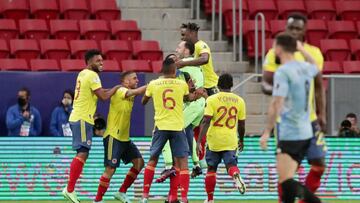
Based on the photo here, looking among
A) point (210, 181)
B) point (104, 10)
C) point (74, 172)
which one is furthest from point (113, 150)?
point (104, 10)

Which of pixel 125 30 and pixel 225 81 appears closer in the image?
pixel 225 81

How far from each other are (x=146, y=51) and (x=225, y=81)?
8.09 meters

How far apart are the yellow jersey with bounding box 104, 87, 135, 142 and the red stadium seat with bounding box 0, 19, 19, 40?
25.5 ft

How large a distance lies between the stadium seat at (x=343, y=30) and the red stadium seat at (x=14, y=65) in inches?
294

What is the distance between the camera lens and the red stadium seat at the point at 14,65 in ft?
80.0

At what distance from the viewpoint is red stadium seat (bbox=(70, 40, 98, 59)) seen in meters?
25.7

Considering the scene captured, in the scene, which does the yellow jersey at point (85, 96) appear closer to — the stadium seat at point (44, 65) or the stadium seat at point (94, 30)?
the stadium seat at point (44, 65)

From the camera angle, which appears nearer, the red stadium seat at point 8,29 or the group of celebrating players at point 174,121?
the group of celebrating players at point 174,121

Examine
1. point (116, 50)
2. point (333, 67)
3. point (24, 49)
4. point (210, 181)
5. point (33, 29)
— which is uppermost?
point (33, 29)

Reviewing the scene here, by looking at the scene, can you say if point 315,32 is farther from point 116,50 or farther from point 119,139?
point 119,139

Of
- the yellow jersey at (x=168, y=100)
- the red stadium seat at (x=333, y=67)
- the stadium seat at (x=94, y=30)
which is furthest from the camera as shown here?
the stadium seat at (x=94, y=30)

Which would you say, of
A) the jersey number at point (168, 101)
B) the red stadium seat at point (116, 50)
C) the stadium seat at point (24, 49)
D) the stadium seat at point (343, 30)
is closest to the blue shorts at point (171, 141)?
the jersey number at point (168, 101)

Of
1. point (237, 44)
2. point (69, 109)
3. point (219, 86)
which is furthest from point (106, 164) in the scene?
point (237, 44)

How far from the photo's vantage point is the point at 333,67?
26688 millimetres
